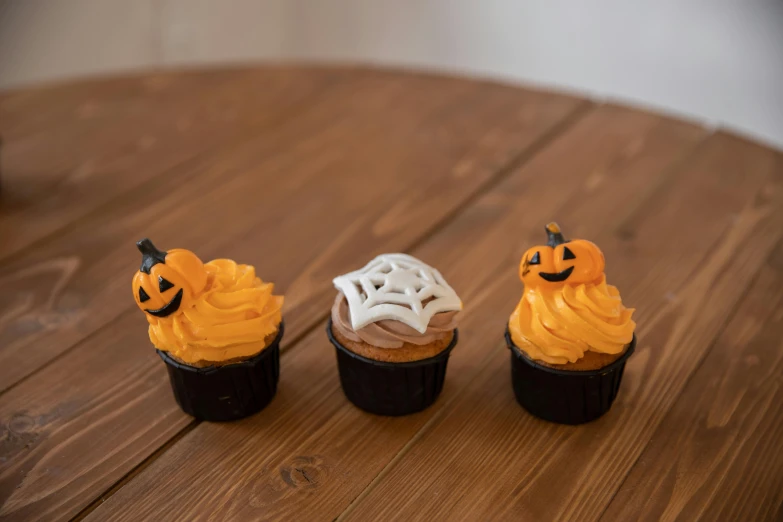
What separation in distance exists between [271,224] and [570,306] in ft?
2.00

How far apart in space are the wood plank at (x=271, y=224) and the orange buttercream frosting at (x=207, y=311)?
0.38ft

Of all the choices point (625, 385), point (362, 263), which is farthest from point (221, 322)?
point (625, 385)

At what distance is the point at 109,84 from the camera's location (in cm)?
176

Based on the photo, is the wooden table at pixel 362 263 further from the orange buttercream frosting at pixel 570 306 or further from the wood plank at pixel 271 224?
the orange buttercream frosting at pixel 570 306

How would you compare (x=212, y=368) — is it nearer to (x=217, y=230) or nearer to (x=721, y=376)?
(x=217, y=230)

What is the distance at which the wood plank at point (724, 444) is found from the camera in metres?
0.88

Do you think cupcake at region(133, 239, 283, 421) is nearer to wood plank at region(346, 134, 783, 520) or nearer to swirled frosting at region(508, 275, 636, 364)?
wood plank at region(346, 134, 783, 520)

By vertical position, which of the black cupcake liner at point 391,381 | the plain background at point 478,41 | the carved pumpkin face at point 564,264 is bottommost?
the plain background at point 478,41

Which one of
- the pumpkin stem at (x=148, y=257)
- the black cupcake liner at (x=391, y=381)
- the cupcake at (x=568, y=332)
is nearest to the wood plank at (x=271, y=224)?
the black cupcake liner at (x=391, y=381)

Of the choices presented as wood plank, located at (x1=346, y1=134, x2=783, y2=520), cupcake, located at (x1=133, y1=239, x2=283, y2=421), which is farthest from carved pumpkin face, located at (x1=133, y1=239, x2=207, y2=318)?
wood plank, located at (x1=346, y1=134, x2=783, y2=520)

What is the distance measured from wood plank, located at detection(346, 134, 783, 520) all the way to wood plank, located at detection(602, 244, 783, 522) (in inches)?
0.8

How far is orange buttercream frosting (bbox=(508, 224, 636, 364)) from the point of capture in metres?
0.92

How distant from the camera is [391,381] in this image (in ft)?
3.19

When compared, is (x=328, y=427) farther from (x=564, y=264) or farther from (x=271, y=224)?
(x=271, y=224)
